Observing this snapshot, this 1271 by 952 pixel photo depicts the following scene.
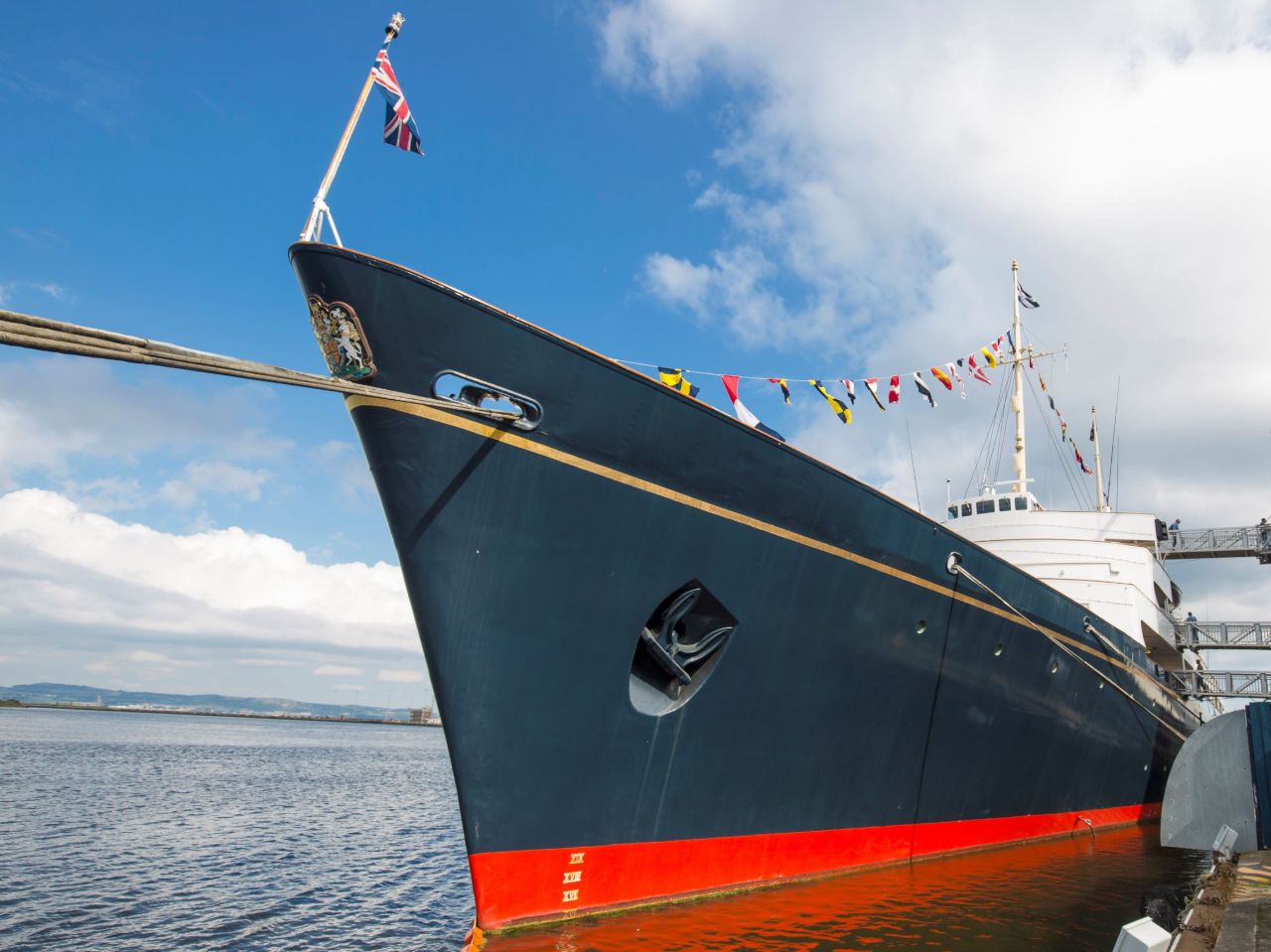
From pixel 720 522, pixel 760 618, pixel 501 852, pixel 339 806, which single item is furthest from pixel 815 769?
pixel 339 806

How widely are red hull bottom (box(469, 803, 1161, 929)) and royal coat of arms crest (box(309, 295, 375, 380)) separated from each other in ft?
15.2

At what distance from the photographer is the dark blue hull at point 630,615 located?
290 inches

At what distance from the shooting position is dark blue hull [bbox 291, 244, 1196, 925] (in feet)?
24.2

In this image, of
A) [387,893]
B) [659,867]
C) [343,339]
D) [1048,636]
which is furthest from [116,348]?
[1048,636]

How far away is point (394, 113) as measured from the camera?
25.8ft

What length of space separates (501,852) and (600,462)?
12.4 ft

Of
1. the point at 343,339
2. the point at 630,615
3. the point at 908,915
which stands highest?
the point at 343,339

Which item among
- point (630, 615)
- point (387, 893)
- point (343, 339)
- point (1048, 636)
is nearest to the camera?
point (343, 339)

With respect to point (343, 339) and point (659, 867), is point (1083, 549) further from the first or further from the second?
point (343, 339)

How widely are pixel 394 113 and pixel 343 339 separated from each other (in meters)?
2.41

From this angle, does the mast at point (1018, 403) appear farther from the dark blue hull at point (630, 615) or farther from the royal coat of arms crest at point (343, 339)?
the royal coat of arms crest at point (343, 339)

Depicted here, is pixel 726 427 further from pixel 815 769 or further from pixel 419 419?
pixel 815 769

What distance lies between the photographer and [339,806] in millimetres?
24312

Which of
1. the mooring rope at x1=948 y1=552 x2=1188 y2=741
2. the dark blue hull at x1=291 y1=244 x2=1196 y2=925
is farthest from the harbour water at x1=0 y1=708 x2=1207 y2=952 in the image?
the mooring rope at x1=948 y1=552 x2=1188 y2=741
